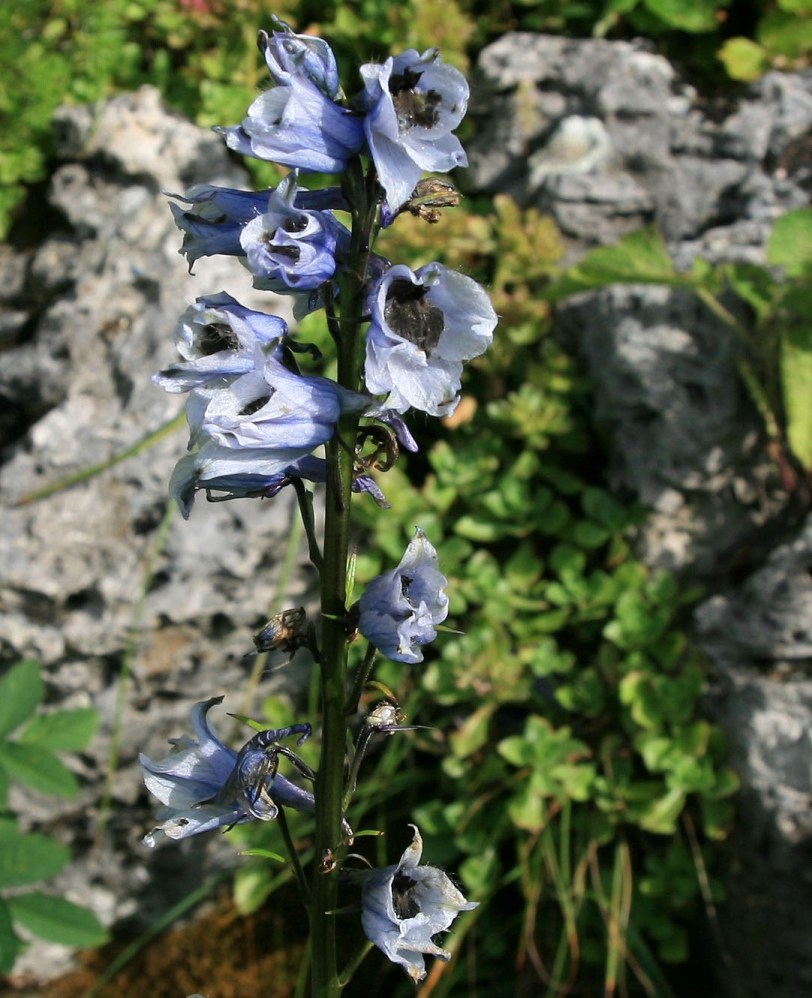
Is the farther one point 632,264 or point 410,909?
point 632,264

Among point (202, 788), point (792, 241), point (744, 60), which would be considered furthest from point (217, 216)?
point (744, 60)

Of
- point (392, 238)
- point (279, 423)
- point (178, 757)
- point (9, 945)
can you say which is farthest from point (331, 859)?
point (392, 238)

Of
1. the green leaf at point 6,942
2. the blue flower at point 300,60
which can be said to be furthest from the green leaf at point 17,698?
the blue flower at point 300,60

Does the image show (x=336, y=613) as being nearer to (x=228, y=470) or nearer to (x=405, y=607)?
(x=405, y=607)

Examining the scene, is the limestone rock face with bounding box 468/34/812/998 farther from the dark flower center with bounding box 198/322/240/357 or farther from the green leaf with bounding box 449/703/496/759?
the dark flower center with bounding box 198/322/240/357

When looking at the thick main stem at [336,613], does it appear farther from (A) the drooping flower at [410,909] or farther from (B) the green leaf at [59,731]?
(B) the green leaf at [59,731]

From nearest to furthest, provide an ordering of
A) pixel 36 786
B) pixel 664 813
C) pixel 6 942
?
pixel 6 942 < pixel 36 786 < pixel 664 813
